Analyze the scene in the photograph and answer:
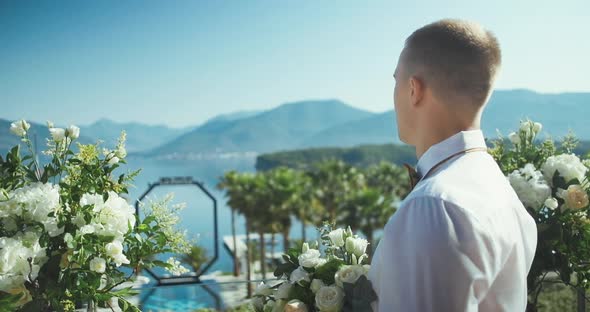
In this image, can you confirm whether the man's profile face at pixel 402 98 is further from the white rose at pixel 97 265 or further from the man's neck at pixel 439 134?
the white rose at pixel 97 265

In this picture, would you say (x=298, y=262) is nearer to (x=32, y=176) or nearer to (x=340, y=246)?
(x=340, y=246)

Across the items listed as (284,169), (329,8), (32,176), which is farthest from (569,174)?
(329,8)

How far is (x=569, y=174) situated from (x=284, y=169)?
23362mm

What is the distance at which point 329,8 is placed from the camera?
70000 millimetres

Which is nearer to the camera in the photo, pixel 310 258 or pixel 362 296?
pixel 362 296

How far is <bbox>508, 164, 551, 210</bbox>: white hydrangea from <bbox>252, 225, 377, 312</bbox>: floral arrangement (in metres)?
0.97

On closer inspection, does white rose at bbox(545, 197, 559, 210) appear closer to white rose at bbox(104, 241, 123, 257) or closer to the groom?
the groom

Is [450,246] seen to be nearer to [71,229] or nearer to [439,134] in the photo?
[439,134]

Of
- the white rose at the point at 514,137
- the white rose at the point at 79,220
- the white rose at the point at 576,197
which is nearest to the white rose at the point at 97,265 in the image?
the white rose at the point at 79,220

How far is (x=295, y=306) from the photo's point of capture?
1.37 meters

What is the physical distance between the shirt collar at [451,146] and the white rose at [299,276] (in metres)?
0.54

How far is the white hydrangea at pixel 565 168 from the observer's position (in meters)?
2.26

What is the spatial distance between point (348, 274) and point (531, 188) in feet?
3.95

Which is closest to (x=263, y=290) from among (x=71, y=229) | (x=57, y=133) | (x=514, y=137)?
(x=71, y=229)
